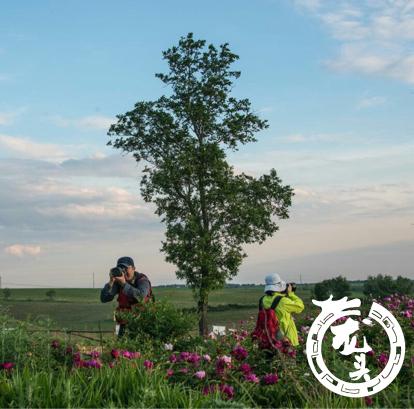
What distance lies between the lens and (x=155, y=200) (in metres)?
32.5

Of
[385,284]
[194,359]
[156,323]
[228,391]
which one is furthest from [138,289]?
[385,284]

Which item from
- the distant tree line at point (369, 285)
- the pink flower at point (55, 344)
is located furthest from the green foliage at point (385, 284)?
the pink flower at point (55, 344)

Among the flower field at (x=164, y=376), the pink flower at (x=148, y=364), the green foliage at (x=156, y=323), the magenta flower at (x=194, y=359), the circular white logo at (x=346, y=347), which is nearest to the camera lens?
the flower field at (x=164, y=376)

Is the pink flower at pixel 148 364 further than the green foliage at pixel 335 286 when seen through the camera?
No

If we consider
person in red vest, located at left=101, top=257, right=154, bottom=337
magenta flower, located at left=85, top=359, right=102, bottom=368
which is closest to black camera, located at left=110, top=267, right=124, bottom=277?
person in red vest, located at left=101, top=257, right=154, bottom=337

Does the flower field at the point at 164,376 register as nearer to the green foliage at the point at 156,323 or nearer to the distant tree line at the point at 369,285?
the green foliage at the point at 156,323

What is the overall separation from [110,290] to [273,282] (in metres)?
2.74

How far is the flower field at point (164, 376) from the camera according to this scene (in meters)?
6.84

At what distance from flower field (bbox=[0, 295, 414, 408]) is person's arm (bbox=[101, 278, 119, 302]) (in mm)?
1033

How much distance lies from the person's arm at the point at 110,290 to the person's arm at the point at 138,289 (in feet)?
0.69

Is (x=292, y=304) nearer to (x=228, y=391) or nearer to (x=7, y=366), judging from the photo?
(x=228, y=391)

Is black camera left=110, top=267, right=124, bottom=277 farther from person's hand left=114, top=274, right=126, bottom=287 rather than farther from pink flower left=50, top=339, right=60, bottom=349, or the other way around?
pink flower left=50, top=339, right=60, bottom=349

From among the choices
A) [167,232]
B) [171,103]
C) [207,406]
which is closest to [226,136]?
[171,103]

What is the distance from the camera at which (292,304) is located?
10.6 metres
